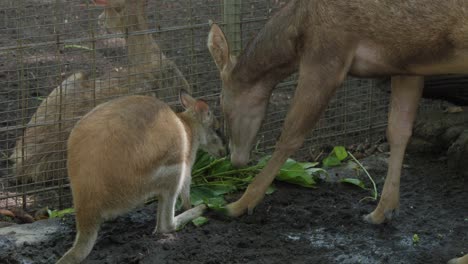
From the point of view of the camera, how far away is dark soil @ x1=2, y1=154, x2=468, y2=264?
6055 mm

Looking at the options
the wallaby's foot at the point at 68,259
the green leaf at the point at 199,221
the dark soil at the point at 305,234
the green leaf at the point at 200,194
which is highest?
the wallaby's foot at the point at 68,259

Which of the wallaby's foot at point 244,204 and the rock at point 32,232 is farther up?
the wallaby's foot at point 244,204

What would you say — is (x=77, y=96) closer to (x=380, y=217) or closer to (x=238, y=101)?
(x=238, y=101)

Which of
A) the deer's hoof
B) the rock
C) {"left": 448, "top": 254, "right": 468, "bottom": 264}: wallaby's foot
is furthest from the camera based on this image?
the deer's hoof

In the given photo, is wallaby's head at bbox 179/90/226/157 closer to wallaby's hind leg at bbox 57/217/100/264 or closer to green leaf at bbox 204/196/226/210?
green leaf at bbox 204/196/226/210

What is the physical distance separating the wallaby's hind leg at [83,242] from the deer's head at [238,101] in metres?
1.69

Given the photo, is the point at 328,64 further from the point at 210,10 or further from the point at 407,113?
the point at 210,10

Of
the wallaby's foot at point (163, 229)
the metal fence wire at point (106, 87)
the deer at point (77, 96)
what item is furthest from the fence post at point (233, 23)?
the wallaby's foot at point (163, 229)

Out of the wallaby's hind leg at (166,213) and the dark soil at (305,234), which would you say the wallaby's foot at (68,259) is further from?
the wallaby's hind leg at (166,213)

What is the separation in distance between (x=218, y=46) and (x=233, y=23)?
0.81 m

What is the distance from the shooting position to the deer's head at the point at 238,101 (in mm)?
6938

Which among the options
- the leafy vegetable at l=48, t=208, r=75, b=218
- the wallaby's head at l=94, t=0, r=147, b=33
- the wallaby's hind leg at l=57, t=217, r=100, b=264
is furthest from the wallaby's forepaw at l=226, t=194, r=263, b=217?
the wallaby's head at l=94, t=0, r=147, b=33

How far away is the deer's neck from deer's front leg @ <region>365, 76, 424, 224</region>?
2.53 ft

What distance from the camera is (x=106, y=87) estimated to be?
751 cm
